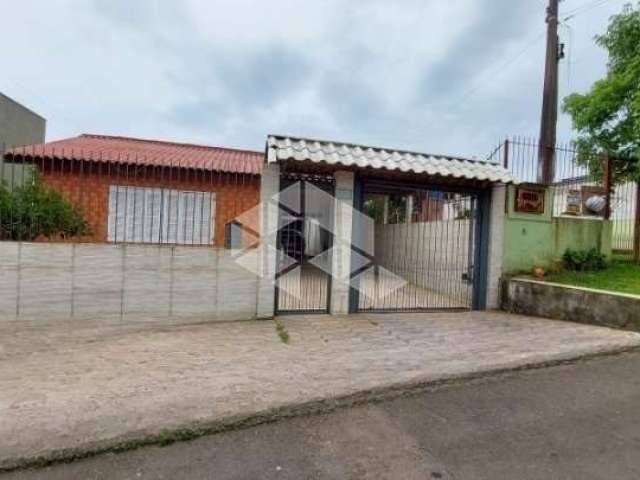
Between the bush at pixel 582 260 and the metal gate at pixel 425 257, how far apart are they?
6.60ft

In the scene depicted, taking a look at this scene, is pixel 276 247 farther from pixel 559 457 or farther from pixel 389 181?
pixel 559 457

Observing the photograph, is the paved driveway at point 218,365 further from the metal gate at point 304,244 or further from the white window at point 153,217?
the white window at point 153,217

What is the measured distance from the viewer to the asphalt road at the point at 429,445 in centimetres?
255

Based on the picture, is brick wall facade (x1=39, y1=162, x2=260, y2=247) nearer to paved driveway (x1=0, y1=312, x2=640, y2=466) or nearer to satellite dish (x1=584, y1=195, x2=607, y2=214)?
paved driveway (x1=0, y1=312, x2=640, y2=466)

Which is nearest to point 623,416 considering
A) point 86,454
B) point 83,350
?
point 86,454

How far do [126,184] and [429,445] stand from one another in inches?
212

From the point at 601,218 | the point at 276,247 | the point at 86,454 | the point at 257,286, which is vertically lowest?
the point at 86,454

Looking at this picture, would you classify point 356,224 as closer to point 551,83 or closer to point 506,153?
point 506,153

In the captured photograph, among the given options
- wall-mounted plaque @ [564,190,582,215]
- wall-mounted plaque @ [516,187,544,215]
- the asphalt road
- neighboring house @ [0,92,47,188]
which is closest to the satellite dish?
wall-mounted plaque @ [564,190,582,215]

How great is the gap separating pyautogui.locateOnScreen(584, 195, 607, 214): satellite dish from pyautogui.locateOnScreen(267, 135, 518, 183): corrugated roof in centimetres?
256

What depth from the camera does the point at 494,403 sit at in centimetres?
359

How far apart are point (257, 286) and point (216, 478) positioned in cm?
413

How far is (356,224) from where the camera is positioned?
7.07 metres

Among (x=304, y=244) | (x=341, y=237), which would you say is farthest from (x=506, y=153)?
(x=304, y=244)
